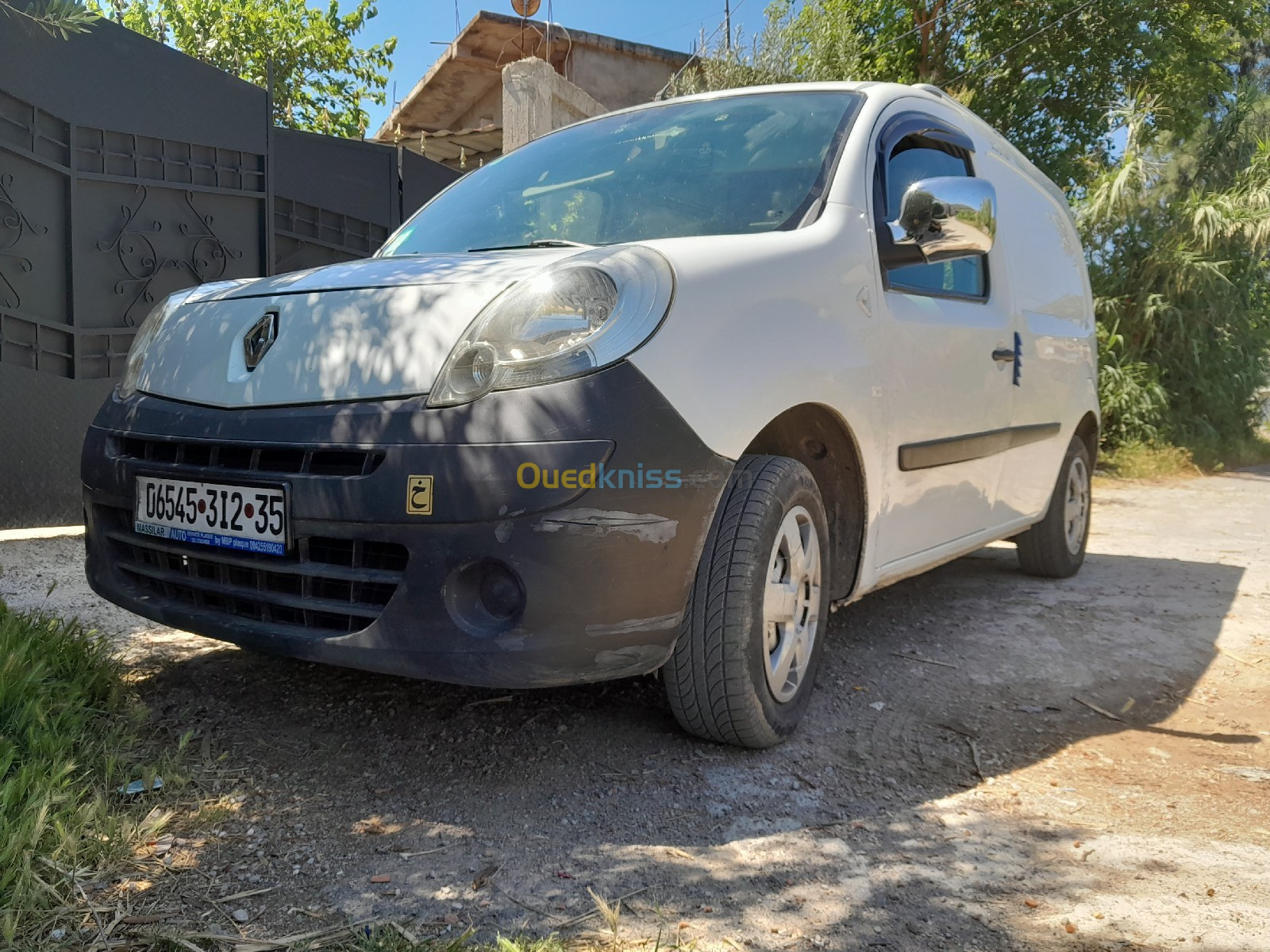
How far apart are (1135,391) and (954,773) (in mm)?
8816

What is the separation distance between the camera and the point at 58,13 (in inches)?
177

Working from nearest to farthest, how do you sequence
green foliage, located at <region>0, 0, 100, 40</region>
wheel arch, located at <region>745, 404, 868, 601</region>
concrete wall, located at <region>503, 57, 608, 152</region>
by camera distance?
1. wheel arch, located at <region>745, 404, 868, 601</region>
2. green foliage, located at <region>0, 0, 100, 40</region>
3. concrete wall, located at <region>503, 57, 608, 152</region>

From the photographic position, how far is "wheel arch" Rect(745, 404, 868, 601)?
266cm

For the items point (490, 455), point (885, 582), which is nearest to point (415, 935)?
point (490, 455)

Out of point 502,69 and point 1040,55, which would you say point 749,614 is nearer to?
point 502,69

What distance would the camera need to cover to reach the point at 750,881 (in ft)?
6.40

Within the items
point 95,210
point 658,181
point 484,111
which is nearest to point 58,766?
point 658,181

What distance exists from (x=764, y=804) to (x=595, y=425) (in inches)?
37.0

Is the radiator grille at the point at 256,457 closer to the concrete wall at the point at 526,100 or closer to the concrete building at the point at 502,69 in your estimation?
the concrete wall at the point at 526,100

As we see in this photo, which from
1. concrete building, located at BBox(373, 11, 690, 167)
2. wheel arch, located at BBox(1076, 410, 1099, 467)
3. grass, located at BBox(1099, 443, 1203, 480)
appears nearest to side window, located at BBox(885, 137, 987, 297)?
wheel arch, located at BBox(1076, 410, 1099, 467)

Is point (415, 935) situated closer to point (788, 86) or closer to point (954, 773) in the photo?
point (954, 773)

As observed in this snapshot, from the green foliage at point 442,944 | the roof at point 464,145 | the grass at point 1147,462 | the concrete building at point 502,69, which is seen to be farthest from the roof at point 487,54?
the green foliage at point 442,944

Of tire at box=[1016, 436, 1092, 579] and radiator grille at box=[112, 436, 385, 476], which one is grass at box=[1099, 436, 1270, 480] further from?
radiator grille at box=[112, 436, 385, 476]

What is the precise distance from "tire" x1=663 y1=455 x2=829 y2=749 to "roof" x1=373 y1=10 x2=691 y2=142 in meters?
12.1
